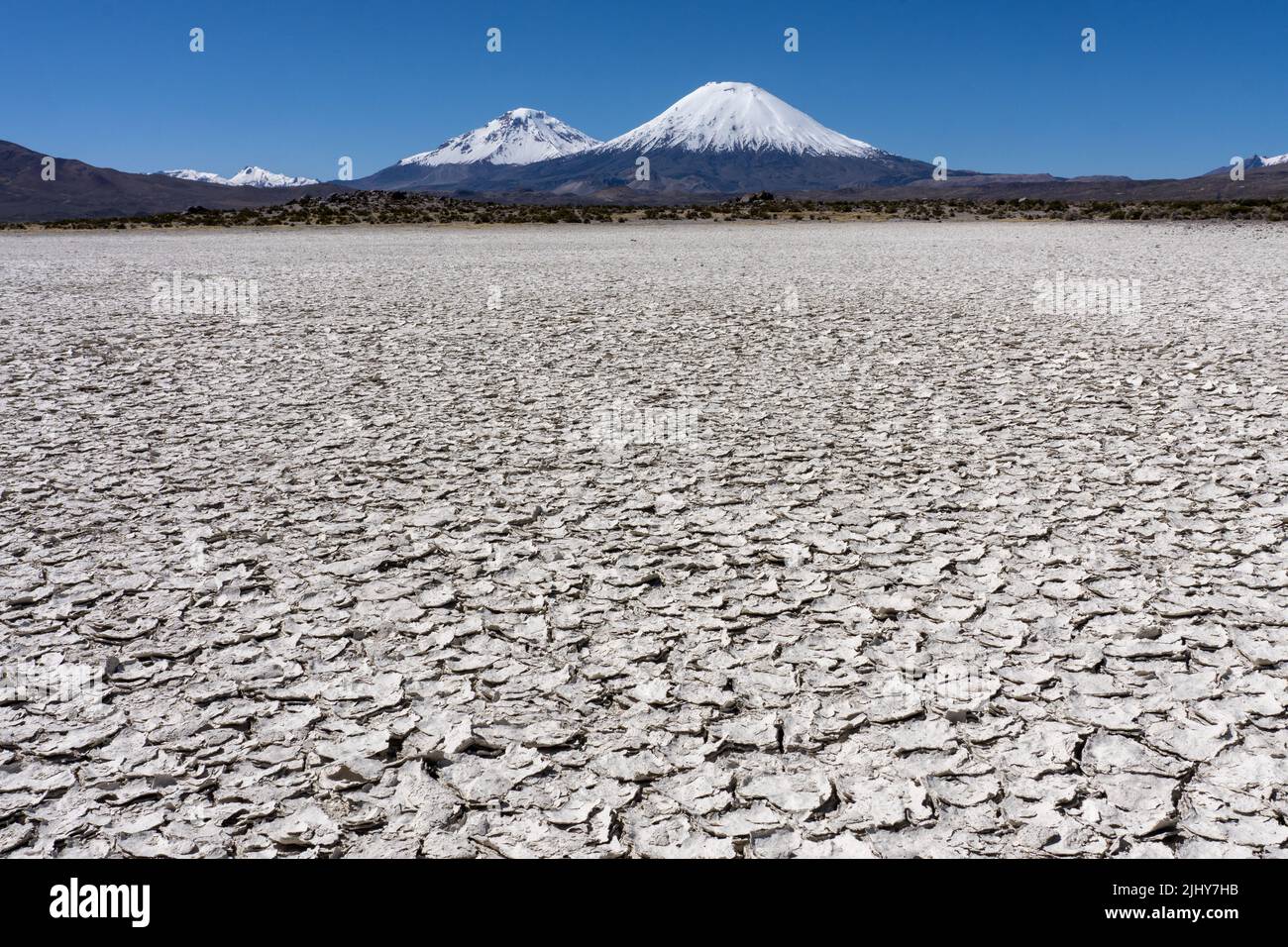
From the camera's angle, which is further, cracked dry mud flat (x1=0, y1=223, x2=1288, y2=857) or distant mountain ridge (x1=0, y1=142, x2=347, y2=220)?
distant mountain ridge (x1=0, y1=142, x2=347, y2=220)

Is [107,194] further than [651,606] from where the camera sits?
Yes

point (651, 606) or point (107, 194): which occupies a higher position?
point (107, 194)

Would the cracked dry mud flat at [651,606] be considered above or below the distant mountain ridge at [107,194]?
below

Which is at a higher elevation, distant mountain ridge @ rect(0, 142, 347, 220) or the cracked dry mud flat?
distant mountain ridge @ rect(0, 142, 347, 220)

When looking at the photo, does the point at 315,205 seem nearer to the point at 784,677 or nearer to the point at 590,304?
the point at 590,304

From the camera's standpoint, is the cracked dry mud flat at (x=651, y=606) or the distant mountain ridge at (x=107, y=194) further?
the distant mountain ridge at (x=107, y=194)

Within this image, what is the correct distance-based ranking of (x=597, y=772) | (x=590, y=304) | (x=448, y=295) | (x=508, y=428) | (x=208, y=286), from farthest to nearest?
(x=208, y=286)
(x=448, y=295)
(x=590, y=304)
(x=508, y=428)
(x=597, y=772)
